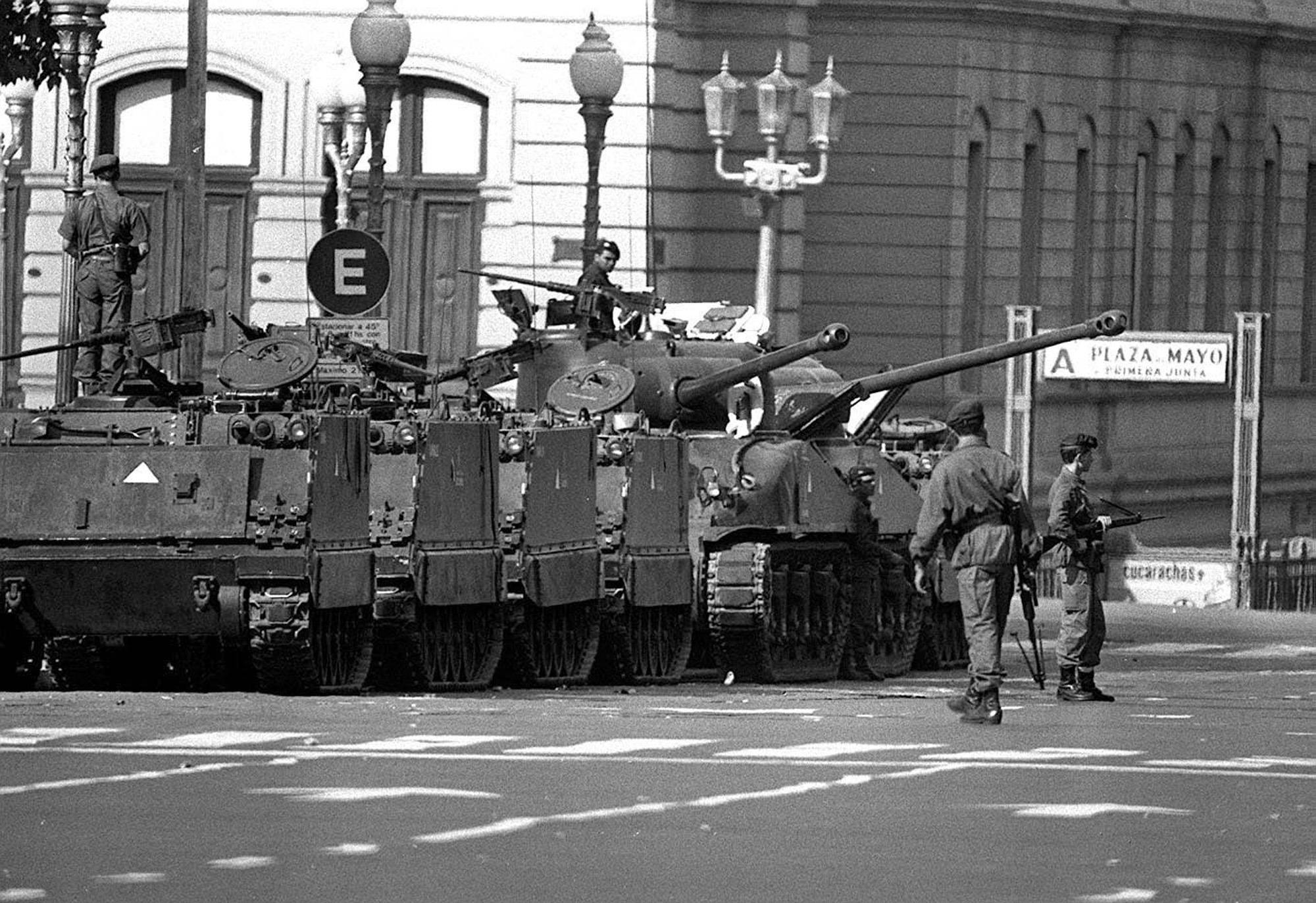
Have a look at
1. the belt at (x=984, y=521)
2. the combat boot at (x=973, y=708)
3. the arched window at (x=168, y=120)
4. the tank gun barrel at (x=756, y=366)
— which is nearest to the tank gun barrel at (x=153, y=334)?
the tank gun barrel at (x=756, y=366)

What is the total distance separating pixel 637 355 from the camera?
27.6m

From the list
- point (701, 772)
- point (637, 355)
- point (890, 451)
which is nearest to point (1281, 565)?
point (890, 451)

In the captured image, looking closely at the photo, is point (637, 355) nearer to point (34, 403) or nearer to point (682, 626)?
point (682, 626)

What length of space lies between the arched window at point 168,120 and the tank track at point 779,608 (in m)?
14.6

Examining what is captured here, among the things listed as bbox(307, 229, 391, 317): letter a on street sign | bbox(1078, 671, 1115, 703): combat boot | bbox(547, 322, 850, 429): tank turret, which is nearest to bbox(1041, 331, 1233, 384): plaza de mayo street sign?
bbox(547, 322, 850, 429): tank turret

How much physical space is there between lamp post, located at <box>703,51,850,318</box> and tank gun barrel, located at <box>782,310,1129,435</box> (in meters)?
5.44

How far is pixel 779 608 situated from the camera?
25.7 m

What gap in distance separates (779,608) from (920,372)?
2.78 meters

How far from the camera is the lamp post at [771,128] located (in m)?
34.4

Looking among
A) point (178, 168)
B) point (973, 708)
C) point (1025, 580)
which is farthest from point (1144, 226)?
point (973, 708)

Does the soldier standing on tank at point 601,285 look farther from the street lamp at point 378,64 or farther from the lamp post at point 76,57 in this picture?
the lamp post at point 76,57

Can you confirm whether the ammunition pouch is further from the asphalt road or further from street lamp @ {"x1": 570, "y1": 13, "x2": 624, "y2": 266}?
street lamp @ {"x1": 570, "y1": 13, "x2": 624, "y2": 266}

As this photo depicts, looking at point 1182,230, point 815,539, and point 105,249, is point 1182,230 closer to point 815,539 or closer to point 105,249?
point 815,539

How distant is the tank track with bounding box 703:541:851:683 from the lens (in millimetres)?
25328
